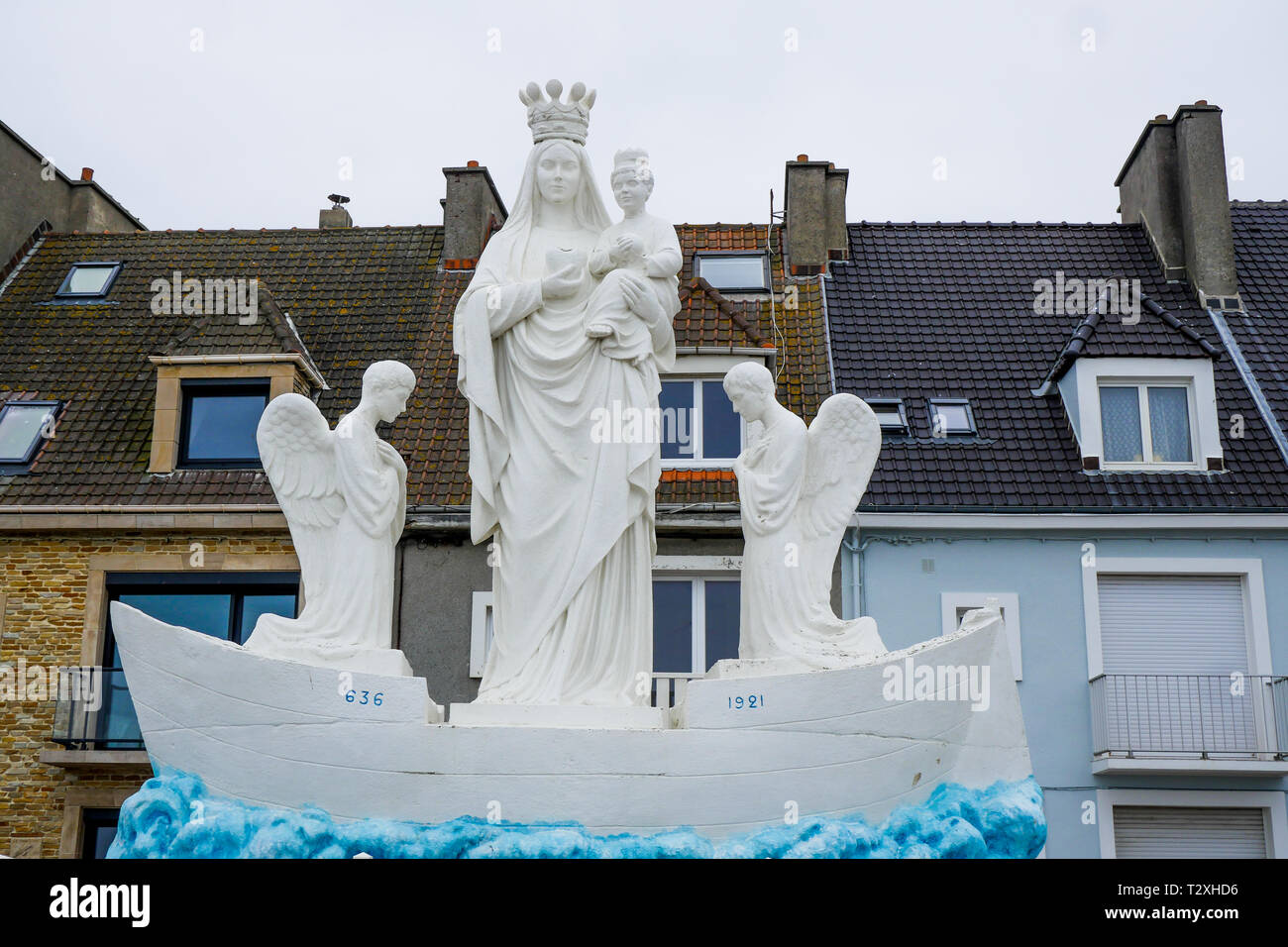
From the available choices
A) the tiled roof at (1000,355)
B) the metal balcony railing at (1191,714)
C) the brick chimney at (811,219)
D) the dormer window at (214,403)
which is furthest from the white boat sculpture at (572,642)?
the brick chimney at (811,219)

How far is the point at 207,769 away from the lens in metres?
8.06

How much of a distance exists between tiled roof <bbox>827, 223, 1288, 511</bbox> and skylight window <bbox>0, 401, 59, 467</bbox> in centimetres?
1116

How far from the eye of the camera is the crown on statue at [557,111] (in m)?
9.52

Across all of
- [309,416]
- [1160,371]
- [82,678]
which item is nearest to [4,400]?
[82,678]

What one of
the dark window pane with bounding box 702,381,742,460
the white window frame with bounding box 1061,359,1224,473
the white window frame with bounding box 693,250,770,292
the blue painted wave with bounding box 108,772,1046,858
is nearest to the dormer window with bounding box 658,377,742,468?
the dark window pane with bounding box 702,381,742,460

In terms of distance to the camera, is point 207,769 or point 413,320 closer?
point 207,769

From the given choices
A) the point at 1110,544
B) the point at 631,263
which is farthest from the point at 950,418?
the point at 631,263

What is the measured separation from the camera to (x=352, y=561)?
8.85 metres

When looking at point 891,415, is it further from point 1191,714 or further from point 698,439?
point 1191,714

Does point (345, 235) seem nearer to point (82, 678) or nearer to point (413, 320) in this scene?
point (413, 320)

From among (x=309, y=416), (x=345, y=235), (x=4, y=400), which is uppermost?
(x=345, y=235)
